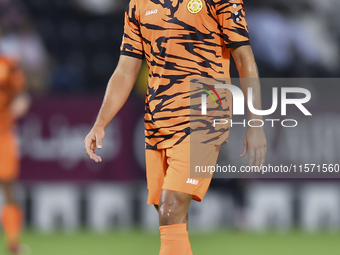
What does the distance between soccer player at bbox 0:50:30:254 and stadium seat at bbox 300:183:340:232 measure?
3.16 metres

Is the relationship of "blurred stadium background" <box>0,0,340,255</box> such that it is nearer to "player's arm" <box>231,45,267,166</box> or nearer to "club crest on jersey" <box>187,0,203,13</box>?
"player's arm" <box>231,45,267,166</box>

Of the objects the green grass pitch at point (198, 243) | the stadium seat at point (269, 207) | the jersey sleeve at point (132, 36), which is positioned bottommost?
the green grass pitch at point (198, 243)

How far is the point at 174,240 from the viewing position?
282cm

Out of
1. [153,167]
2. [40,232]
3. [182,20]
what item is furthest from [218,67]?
[40,232]

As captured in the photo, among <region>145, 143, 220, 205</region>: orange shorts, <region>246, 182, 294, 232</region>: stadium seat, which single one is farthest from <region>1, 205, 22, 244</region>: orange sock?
<region>145, 143, 220, 205</region>: orange shorts

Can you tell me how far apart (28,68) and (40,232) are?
224 centimetres

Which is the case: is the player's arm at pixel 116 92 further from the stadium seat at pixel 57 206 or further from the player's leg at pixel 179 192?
the stadium seat at pixel 57 206

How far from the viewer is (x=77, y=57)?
319 inches

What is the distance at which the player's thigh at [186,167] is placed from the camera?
9.52 feet

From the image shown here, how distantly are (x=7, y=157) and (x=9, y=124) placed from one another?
38 cm

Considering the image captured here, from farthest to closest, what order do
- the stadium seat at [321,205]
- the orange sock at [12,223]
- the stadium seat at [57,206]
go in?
the stadium seat at [57,206] < the stadium seat at [321,205] < the orange sock at [12,223]

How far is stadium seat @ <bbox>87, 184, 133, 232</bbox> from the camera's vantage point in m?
6.57

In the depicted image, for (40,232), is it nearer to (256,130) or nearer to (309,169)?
(309,169)

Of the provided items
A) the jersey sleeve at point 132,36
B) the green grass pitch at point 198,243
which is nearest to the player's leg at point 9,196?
the green grass pitch at point 198,243
